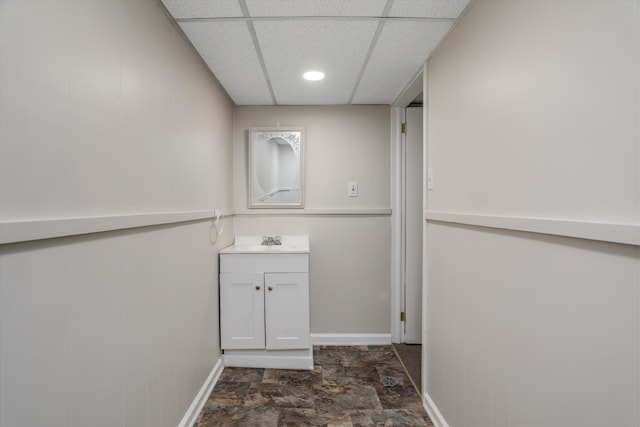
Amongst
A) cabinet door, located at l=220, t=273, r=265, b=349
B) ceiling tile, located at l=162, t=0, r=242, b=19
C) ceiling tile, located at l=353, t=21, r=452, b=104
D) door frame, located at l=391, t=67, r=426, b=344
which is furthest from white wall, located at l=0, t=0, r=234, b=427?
door frame, located at l=391, t=67, r=426, b=344

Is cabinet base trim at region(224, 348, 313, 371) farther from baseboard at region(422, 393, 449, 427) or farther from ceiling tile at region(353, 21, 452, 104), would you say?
ceiling tile at region(353, 21, 452, 104)

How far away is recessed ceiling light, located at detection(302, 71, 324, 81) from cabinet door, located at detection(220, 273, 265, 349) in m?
1.43

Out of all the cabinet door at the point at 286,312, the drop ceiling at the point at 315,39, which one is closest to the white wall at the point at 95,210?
the drop ceiling at the point at 315,39

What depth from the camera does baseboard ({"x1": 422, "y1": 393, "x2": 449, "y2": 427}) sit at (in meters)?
1.64

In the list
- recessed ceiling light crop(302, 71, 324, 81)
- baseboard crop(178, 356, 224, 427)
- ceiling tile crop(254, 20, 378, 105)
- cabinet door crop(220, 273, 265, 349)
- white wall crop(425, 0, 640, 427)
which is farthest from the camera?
cabinet door crop(220, 273, 265, 349)

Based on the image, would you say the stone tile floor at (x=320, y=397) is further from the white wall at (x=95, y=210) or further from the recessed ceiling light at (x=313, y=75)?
the recessed ceiling light at (x=313, y=75)

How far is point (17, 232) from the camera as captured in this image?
2.26 ft

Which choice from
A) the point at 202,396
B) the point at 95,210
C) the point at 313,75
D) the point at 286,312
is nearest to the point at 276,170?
the point at 313,75

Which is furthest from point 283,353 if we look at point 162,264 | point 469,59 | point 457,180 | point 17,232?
point 469,59

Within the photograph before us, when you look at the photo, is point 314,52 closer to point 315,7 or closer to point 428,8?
point 315,7

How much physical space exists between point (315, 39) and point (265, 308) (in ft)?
5.85

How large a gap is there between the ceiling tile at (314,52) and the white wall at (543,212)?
508 mm

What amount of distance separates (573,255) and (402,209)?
6.17ft

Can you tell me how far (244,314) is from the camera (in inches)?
90.5
